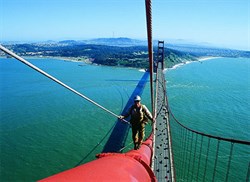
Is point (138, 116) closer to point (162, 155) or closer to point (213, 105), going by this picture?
point (162, 155)

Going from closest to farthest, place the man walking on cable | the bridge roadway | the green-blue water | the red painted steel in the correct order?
the red painted steel
the man walking on cable
the bridge roadway
the green-blue water

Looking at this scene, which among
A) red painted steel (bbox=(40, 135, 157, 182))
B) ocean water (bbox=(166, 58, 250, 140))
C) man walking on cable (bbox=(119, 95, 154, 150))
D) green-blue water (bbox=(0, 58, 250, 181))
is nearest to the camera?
red painted steel (bbox=(40, 135, 157, 182))

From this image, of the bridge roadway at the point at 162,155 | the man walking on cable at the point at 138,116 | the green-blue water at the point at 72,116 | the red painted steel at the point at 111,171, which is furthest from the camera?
the green-blue water at the point at 72,116

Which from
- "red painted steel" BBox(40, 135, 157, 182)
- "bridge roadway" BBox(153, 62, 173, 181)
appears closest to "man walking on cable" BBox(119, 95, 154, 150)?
"red painted steel" BBox(40, 135, 157, 182)

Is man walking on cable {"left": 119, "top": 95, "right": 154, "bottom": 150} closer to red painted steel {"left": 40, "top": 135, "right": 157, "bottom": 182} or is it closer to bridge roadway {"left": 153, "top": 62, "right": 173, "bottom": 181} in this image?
red painted steel {"left": 40, "top": 135, "right": 157, "bottom": 182}

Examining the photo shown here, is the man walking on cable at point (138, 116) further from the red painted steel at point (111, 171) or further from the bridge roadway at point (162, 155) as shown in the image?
the bridge roadway at point (162, 155)

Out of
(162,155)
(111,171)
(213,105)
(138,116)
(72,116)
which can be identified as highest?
(111,171)

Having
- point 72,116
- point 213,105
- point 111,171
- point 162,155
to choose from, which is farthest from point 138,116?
point 213,105

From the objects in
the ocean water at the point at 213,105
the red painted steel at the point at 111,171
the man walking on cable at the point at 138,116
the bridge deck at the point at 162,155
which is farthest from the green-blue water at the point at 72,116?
the red painted steel at the point at 111,171
